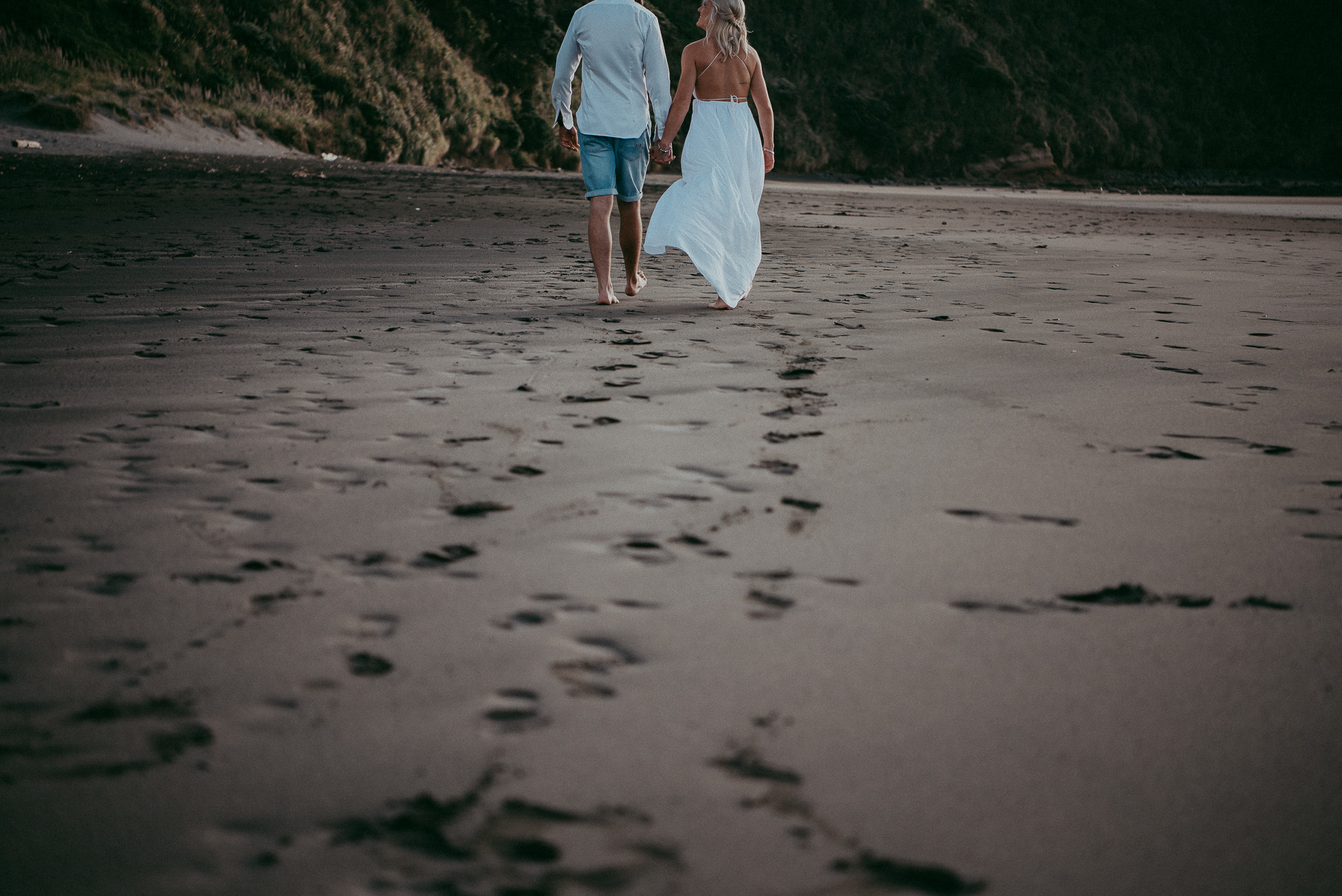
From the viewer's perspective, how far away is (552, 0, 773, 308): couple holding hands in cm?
538

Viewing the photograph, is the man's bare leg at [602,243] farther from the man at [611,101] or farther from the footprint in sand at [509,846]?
the footprint in sand at [509,846]

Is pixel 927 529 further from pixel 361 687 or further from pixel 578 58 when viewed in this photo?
pixel 578 58

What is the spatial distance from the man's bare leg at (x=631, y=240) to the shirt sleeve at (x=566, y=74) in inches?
21.8

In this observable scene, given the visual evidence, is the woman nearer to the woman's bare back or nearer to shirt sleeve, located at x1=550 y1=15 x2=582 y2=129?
the woman's bare back

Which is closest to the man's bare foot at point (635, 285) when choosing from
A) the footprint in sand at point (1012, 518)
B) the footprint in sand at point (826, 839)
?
the footprint in sand at point (1012, 518)

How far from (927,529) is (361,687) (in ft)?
4.20

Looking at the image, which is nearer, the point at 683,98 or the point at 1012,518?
the point at 1012,518

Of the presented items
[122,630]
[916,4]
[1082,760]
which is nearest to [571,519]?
[122,630]

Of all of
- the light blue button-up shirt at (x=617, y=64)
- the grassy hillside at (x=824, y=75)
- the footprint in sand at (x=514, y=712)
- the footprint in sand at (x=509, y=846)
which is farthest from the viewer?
the grassy hillside at (x=824, y=75)

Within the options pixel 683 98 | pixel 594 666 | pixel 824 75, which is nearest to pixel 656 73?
pixel 683 98

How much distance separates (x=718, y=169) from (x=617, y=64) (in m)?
0.76

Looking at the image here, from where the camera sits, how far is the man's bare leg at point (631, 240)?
18.8ft

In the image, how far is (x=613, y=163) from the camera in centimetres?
557

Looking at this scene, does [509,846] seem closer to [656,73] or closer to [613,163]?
[613,163]
